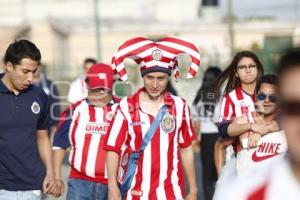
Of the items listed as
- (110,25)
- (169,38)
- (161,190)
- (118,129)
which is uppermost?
(110,25)

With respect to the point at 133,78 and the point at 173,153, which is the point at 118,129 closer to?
the point at 173,153

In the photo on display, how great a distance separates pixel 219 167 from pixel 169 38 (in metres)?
1.49

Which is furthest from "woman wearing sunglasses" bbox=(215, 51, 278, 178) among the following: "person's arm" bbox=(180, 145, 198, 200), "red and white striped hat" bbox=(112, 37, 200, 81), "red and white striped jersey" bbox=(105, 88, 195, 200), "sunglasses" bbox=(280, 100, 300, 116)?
"sunglasses" bbox=(280, 100, 300, 116)

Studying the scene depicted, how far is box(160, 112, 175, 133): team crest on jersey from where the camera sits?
217 inches

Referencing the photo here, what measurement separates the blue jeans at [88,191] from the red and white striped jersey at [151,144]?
3.98 ft

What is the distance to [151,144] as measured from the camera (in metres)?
5.49

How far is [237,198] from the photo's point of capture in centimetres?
202

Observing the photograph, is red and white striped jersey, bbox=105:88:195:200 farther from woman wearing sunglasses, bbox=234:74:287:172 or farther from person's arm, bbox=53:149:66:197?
person's arm, bbox=53:149:66:197

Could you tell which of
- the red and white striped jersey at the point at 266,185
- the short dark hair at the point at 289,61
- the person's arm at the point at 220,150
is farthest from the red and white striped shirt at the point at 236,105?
the short dark hair at the point at 289,61

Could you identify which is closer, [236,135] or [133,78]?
[236,135]

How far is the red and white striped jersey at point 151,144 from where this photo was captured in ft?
18.1

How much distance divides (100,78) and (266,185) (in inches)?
207

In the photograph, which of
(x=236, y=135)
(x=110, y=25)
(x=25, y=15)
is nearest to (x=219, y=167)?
(x=236, y=135)

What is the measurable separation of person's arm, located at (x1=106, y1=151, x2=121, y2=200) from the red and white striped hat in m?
0.60
